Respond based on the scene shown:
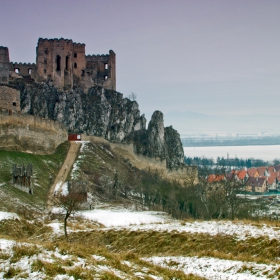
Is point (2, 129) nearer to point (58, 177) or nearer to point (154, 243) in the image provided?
point (58, 177)

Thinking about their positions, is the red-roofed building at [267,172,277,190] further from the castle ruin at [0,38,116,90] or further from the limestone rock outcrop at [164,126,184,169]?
the castle ruin at [0,38,116,90]

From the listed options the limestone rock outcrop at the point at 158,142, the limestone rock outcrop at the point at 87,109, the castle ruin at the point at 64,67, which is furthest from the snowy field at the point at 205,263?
the castle ruin at the point at 64,67

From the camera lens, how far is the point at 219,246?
16750mm

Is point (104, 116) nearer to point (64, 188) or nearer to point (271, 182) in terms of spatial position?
point (64, 188)

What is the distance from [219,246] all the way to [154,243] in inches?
127

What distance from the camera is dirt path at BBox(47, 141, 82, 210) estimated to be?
42847 millimetres

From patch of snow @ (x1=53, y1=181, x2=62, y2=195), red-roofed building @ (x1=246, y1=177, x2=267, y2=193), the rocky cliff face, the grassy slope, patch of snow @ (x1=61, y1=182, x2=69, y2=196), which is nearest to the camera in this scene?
the grassy slope

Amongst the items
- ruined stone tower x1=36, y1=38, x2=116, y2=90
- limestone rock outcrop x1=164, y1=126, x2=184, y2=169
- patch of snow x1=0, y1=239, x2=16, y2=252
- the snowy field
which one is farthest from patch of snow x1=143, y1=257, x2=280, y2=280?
limestone rock outcrop x1=164, y1=126, x2=184, y2=169

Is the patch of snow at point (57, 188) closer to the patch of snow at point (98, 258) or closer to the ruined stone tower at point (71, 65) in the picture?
the patch of snow at point (98, 258)

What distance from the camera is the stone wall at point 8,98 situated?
51656 millimetres

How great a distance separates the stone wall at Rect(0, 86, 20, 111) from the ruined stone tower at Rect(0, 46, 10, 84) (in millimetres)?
18665

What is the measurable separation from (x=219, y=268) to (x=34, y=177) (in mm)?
34741

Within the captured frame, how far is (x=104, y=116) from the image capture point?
7831cm

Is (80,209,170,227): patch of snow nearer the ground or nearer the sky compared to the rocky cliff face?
nearer the ground
